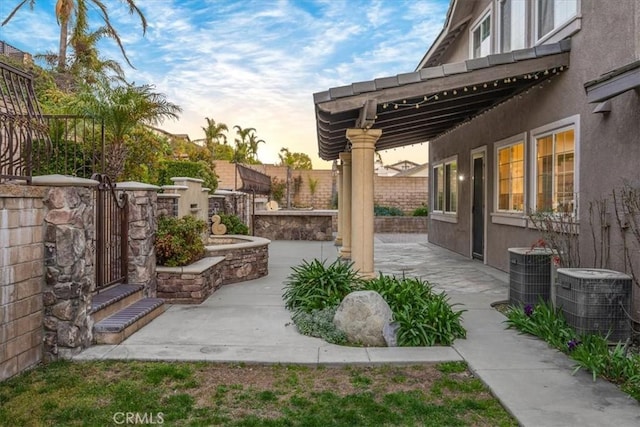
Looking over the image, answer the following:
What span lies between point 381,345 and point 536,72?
4404 mm

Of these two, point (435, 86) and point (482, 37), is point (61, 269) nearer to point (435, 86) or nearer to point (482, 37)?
point (435, 86)

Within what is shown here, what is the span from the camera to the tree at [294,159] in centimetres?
4302

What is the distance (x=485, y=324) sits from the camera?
5.66 meters

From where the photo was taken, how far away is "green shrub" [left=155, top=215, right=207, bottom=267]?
7020mm

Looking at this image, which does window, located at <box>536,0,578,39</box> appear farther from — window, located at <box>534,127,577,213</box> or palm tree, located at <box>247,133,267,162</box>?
palm tree, located at <box>247,133,267,162</box>

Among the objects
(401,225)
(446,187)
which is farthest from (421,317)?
(401,225)

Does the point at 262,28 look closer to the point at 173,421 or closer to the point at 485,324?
the point at 485,324

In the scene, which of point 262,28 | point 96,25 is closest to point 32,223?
point 262,28

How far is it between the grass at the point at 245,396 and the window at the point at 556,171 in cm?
377

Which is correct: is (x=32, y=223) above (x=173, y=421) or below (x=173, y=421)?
above

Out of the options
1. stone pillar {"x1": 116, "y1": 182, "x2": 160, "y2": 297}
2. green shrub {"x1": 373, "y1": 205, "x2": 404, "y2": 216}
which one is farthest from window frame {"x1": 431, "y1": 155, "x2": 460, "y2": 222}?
stone pillar {"x1": 116, "y1": 182, "x2": 160, "y2": 297}

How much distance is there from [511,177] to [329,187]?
1718cm

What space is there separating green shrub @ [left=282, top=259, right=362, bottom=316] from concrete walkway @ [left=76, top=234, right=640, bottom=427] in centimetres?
24

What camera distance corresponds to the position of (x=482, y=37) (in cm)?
1080
